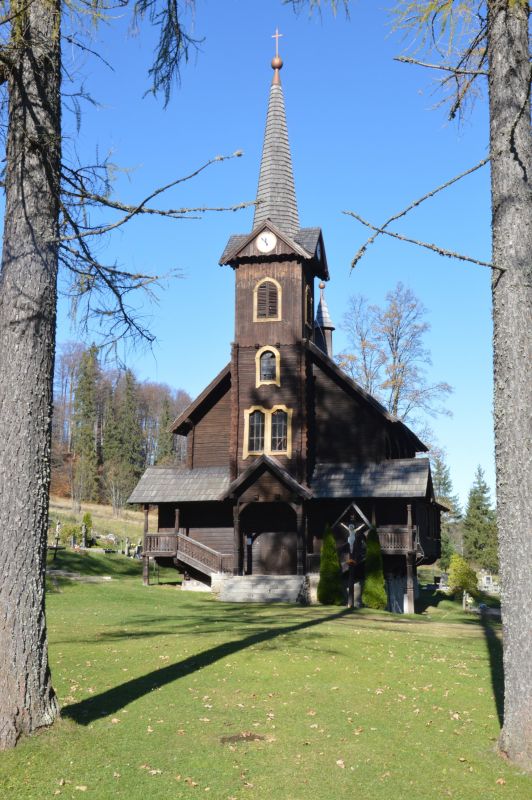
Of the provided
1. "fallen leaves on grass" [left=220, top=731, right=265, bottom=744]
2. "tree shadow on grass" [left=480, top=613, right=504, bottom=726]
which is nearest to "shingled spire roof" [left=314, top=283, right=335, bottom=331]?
"tree shadow on grass" [left=480, top=613, right=504, bottom=726]

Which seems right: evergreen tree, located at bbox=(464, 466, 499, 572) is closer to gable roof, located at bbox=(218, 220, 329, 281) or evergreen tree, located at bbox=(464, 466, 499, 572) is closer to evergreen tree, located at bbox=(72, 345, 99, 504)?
evergreen tree, located at bbox=(72, 345, 99, 504)

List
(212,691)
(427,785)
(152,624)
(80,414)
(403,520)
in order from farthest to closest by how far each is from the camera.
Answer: (80,414) < (403,520) < (152,624) < (212,691) < (427,785)

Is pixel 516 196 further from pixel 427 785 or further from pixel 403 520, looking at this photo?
pixel 403 520

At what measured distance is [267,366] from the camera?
96.1ft

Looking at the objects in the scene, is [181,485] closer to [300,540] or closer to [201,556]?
[201,556]

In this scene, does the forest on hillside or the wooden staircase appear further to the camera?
the forest on hillside

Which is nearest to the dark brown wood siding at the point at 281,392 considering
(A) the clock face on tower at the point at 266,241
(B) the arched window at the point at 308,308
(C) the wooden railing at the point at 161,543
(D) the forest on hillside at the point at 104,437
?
(B) the arched window at the point at 308,308

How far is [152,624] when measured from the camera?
18.1 meters

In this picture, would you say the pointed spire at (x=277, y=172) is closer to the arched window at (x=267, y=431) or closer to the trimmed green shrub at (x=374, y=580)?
the arched window at (x=267, y=431)

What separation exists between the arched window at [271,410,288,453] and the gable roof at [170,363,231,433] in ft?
8.92

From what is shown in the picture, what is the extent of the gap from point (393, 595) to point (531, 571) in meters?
21.0

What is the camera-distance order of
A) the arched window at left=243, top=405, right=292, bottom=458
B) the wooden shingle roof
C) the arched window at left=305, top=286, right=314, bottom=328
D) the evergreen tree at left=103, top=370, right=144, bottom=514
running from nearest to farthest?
1. the arched window at left=243, top=405, right=292, bottom=458
2. the arched window at left=305, top=286, right=314, bottom=328
3. the wooden shingle roof
4. the evergreen tree at left=103, top=370, right=144, bottom=514

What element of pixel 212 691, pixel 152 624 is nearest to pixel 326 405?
pixel 152 624

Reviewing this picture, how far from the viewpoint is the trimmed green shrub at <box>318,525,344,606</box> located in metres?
25.2
